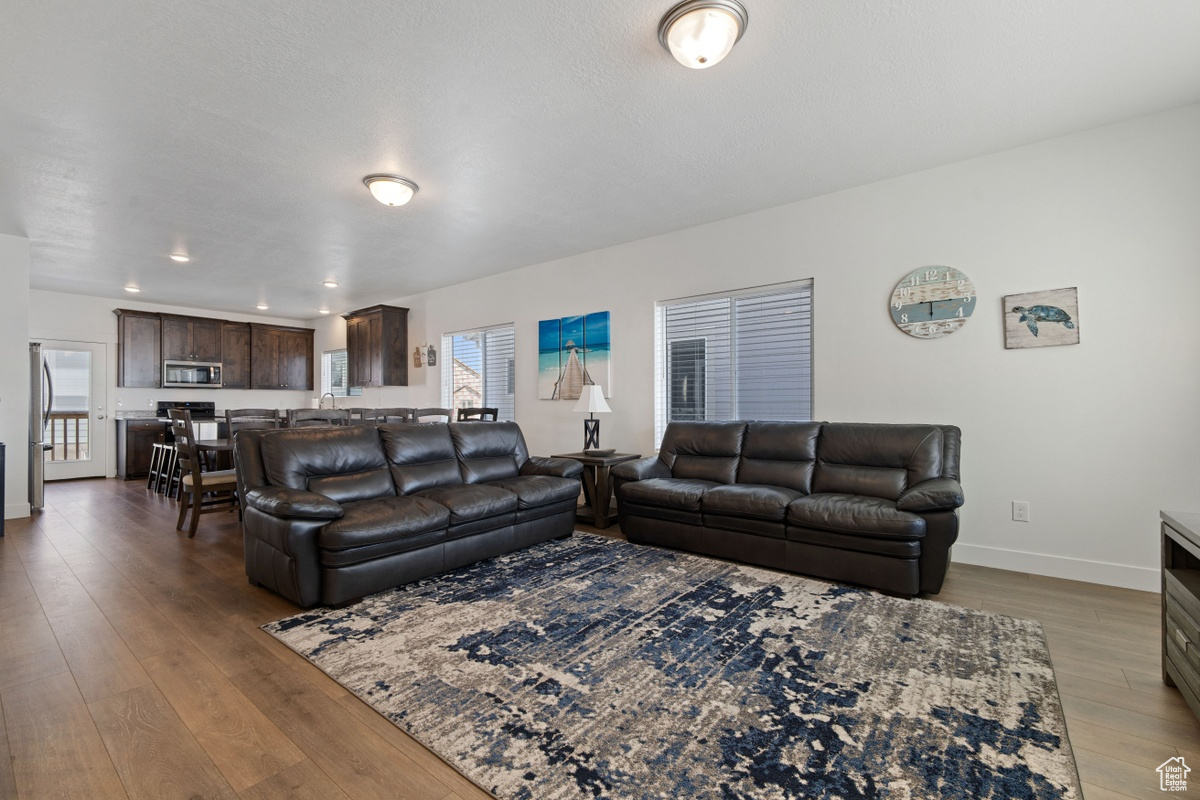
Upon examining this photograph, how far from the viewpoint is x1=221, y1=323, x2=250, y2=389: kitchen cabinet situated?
862 centimetres

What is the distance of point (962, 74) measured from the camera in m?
2.55

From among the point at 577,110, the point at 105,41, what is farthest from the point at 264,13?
the point at 577,110

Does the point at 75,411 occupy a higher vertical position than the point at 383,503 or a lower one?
higher

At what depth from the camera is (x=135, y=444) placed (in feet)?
24.7

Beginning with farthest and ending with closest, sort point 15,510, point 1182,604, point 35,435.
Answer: point 35,435 < point 15,510 < point 1182,604

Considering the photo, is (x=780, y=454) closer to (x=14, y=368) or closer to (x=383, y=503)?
(x=383, y=503)

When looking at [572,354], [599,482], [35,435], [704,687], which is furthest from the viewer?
[572,354]

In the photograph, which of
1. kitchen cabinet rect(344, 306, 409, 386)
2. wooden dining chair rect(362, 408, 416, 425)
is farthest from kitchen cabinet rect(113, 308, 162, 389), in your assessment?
wooden dining chair rect(362, 408, 416, 425)

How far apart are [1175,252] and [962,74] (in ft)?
5.59

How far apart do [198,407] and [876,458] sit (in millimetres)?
9615

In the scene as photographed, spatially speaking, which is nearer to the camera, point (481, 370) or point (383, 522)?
point (383, 522)

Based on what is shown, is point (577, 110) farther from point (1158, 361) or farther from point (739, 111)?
point (1158, 361)

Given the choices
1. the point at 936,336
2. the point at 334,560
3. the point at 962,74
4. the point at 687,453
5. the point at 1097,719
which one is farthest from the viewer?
the point at 687,453

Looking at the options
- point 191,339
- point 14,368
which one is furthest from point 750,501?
point 191,339
